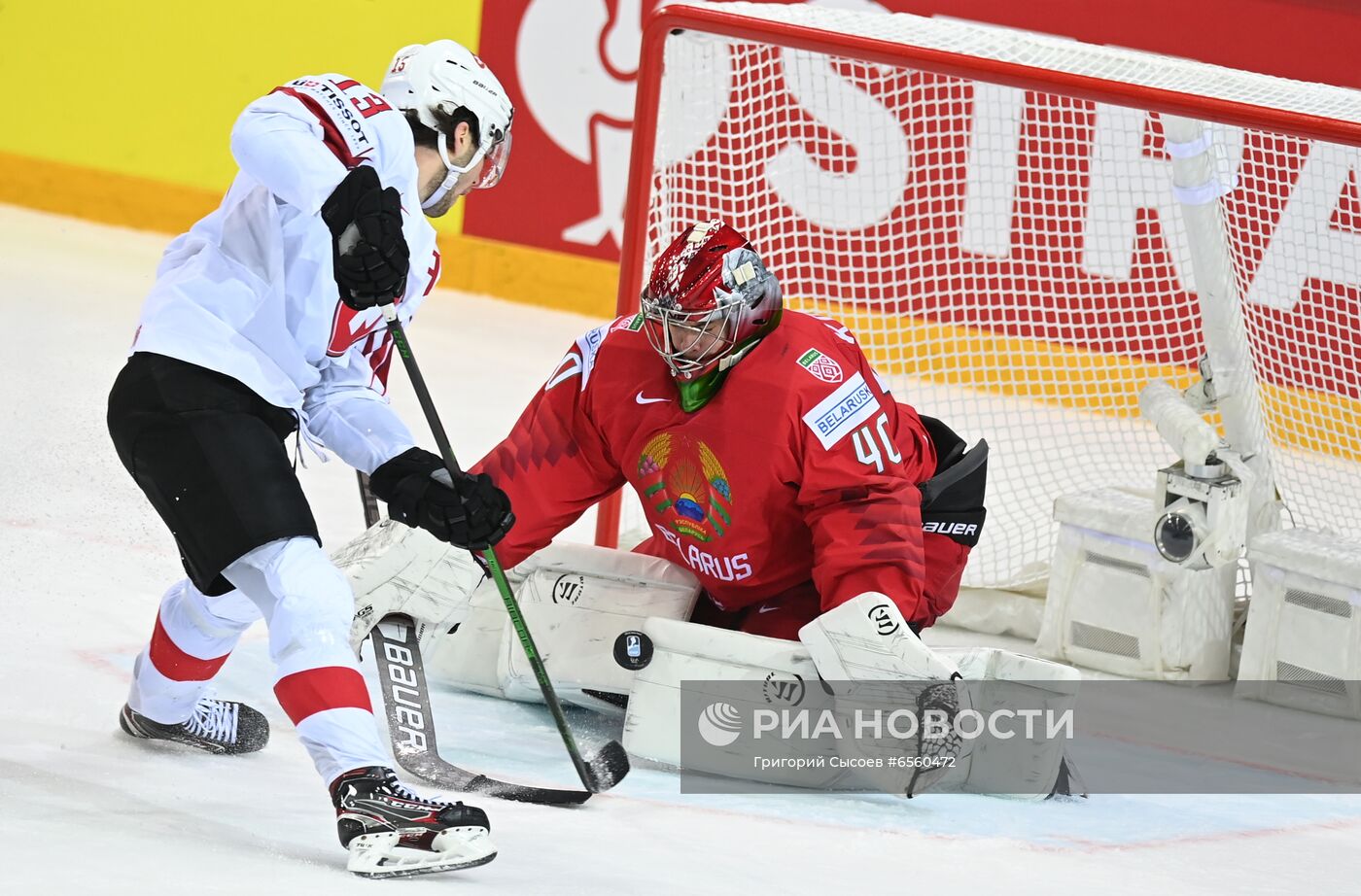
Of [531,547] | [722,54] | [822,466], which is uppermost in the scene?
[722,54]

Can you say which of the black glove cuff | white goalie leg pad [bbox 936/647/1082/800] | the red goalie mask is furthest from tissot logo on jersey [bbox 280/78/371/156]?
white goalie leg pad [bbox 936/647/1082/800]

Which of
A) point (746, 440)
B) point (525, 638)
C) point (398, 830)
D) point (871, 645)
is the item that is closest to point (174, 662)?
point (525, 638)

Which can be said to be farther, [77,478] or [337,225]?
[77,478]

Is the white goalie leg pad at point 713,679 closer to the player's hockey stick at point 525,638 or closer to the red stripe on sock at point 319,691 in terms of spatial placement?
the player's hockey stick at point 525,638

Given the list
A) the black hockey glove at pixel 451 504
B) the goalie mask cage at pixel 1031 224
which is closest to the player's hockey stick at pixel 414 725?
the black hockey glove at pixel 451 504

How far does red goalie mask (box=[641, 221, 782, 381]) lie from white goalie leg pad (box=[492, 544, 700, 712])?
437 millimetres

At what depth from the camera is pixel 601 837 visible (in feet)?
8.87

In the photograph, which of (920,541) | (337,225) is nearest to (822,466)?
(920,541)

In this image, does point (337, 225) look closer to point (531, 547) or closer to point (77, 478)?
point (531, 547)

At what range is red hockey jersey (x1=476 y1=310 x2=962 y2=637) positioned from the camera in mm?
3100

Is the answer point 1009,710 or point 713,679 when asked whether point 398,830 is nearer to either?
point 713,679

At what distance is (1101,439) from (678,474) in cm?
255

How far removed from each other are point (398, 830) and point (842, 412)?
117cm

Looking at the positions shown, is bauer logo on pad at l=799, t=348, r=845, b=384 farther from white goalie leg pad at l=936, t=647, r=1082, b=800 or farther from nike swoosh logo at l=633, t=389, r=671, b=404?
white goalie leg pad at l=936, t=647, r=1082, b=800
